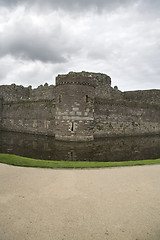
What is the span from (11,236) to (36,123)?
19.9 meters

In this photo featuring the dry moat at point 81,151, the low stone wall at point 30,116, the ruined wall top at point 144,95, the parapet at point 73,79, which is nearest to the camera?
the dry moat at point 81,151

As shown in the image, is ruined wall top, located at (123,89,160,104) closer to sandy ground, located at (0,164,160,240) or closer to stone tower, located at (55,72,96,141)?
stone tower, located at (55,72,96,141)

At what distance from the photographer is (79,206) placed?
4082 mm

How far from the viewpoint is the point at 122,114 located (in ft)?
70.5

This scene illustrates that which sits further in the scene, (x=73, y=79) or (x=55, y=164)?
(x=73, y=79)

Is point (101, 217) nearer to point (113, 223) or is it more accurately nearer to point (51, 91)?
point (113, 223)

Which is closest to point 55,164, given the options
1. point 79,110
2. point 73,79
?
point 79,110

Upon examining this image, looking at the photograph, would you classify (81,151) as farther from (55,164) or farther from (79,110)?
(79,110)

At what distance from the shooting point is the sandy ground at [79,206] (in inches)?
126

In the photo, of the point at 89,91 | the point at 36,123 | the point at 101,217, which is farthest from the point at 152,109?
the point at 101,217

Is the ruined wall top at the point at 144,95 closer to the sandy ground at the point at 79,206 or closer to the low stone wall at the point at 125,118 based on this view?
the low stone wall at the point at 125,118

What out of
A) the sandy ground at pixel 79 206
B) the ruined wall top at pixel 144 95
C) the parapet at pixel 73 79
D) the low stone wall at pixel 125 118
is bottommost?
the sandy ground at pixel 79 206

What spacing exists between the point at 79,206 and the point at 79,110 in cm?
1237

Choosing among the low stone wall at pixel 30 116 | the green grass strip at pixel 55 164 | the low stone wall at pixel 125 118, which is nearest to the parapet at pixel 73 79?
the low stone wall at pixel 125 118
